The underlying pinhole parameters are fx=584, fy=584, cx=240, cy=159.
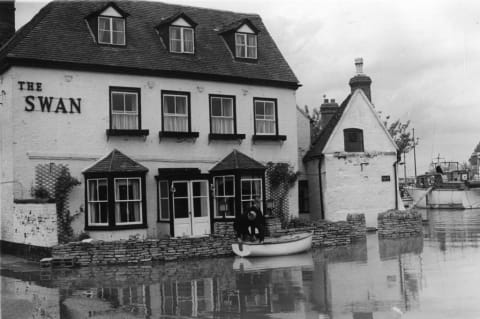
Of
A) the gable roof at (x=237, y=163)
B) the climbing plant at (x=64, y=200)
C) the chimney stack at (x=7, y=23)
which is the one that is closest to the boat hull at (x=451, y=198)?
the gable roof at (x=237, y=163)

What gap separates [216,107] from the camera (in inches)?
1008

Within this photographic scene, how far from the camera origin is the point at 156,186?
23.6m

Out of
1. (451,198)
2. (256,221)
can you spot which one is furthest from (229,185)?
(451,198)

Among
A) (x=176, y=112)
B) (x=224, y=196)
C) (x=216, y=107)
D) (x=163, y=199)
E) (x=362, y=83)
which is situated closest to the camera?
(x=163, y=199)

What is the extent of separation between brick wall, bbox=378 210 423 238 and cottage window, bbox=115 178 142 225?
36.8ft

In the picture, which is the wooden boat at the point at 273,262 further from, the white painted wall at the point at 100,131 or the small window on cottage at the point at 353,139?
the small window on cottage at the point at 353,139

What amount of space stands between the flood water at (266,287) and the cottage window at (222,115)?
703 centimetres

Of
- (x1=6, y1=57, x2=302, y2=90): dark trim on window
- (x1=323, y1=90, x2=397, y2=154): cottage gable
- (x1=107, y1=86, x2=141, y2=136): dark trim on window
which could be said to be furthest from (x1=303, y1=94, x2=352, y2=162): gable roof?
(x1=107, y1=86, x2=141, y2=136): dark trim on window

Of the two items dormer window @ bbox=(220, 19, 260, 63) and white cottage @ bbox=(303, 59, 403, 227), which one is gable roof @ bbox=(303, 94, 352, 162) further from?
dormer window @ bbox=(220, 19, 260, 63)

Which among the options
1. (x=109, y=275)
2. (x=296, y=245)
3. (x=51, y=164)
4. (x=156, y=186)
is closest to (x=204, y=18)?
(x=156, y=186)

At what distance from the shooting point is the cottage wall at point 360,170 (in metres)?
28.6

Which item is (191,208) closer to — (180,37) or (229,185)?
(229,185)

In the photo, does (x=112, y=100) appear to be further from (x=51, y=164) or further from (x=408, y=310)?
(x=408, y=310)

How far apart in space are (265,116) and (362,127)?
18.3ft
